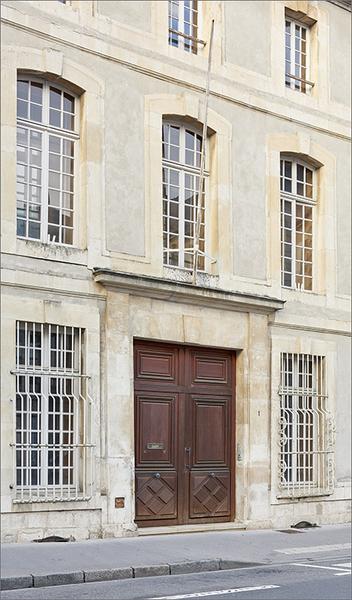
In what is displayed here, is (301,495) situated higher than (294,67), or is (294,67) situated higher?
(294,67)

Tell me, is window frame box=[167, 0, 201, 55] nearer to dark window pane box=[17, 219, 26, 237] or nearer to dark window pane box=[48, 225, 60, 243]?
dark window pane box=[48, 225, 60, 243]

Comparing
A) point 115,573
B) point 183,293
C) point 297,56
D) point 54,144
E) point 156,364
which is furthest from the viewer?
point 297,56

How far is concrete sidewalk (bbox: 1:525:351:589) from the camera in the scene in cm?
1167

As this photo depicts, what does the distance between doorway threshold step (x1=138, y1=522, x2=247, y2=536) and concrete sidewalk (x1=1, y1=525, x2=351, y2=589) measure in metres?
0.19

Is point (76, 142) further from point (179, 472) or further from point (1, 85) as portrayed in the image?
point (179, 472)

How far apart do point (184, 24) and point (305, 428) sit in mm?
7222

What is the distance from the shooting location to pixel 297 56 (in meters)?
19.5

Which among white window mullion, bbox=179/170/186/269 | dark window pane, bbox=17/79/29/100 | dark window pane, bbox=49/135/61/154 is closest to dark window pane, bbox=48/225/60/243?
dark window pane, bbox=49/135/61/154

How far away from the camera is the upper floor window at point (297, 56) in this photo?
63.1 feet

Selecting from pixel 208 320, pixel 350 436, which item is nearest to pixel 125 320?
pixel 208 320

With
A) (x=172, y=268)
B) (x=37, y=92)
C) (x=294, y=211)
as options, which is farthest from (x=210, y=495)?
(x=37, y=92)

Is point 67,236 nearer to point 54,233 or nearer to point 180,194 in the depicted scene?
point 54,233

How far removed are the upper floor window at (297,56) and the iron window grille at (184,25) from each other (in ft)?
7.30

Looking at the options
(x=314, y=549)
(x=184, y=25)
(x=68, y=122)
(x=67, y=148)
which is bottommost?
(x=314, y=549)
